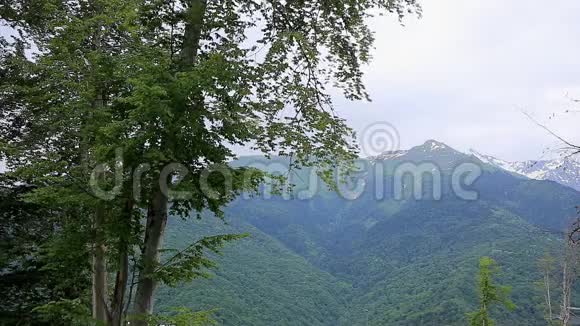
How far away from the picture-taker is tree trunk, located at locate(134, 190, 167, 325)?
4.70 meters

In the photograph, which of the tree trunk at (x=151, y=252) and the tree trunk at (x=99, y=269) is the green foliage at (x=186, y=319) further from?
the tree trunk at (x=99, y=269)

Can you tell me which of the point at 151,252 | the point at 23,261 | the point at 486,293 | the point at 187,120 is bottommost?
the point at 486,293

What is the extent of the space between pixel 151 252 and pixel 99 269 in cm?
235

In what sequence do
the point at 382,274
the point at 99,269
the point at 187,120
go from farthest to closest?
the point at 382,274 → the point at 99,269 → the point at 187,120

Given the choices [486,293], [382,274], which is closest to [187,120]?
[486,293]

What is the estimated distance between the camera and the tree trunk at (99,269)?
5.02 meters

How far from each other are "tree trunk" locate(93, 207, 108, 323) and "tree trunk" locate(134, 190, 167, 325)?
0.50 metres

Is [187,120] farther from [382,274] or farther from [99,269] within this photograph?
[382,274]

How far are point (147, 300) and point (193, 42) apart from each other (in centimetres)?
288

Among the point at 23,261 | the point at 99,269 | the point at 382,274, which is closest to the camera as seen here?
the point at 99,269

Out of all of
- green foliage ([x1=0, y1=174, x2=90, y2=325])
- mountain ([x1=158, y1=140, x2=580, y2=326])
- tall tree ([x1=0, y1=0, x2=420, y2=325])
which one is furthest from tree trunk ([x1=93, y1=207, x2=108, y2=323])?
mountain ([x1=158, y1=140, x2=580, y2=326])


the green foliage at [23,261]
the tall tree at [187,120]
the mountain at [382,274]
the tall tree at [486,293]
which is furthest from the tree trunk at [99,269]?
the mountain at [382,274]

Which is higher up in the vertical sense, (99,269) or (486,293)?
(99,269)

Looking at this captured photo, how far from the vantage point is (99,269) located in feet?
21.7
